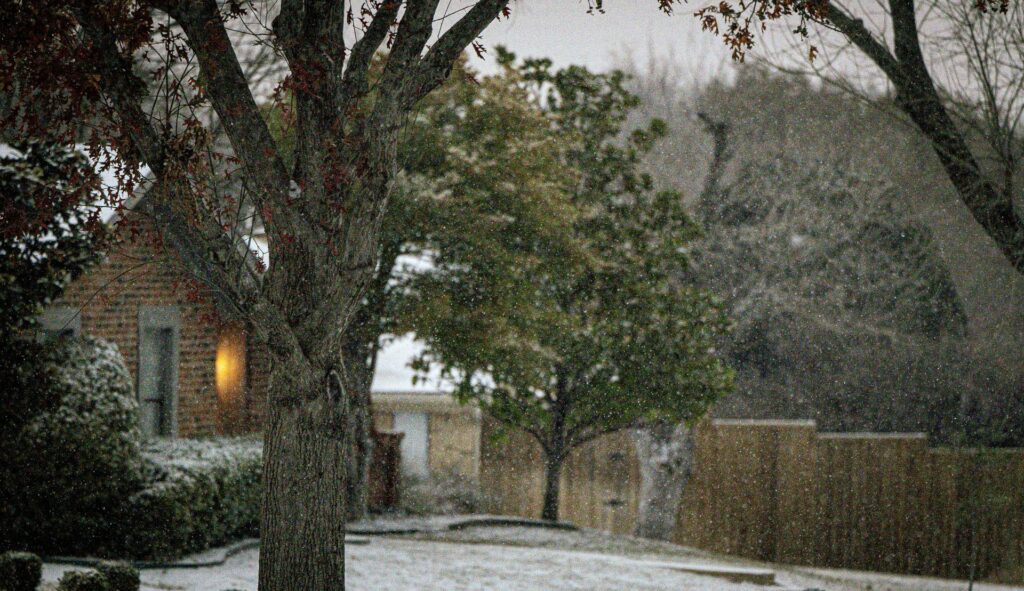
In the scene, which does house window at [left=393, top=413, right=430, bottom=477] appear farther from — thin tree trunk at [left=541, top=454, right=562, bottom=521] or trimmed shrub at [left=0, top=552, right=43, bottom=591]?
trimmed shrub at [left=0, top=552, right=43, bottom=591]

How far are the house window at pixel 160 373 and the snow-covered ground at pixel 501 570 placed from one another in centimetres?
334

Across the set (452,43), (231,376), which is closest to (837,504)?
(231,376)

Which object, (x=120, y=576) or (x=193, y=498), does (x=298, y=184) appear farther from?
(x=193, y=498)

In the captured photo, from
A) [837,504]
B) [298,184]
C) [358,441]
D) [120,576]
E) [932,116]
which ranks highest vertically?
[932,116]

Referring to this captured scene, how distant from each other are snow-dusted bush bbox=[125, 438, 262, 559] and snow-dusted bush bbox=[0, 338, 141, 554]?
23 centimetres

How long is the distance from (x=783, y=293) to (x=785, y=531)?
18.2 ft

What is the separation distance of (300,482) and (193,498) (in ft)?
14.9

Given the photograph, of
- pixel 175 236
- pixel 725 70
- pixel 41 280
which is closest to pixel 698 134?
pixel 725 70

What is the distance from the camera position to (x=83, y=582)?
23.0 feet

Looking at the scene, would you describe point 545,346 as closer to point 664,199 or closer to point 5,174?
point 664,199

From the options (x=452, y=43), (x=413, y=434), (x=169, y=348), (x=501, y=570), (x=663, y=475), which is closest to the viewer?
(x=452, y=43)

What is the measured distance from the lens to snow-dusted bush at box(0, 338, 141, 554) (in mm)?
9148

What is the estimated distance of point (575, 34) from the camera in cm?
2867


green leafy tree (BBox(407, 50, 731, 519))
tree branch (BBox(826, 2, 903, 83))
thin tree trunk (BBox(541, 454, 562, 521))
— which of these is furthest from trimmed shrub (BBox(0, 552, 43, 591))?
thin tree trunk (BBox(541, 454, 562, 521))
